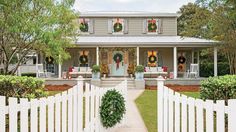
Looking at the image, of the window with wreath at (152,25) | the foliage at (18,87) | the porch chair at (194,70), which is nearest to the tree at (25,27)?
the foliage at (18,87)

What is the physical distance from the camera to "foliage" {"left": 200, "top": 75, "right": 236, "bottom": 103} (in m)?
8.12

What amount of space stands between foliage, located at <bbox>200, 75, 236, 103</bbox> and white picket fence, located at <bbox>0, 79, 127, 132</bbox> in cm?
243

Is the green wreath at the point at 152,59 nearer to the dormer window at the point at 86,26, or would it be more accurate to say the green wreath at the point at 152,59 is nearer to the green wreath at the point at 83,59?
the green wreath at the point at 83,59

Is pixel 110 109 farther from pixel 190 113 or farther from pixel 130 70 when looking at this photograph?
pixel 130 70

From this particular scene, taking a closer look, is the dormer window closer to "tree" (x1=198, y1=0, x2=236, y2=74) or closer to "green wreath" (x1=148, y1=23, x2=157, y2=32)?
"green wreath" (x1=148, y1=23, x2=157, y2=32)

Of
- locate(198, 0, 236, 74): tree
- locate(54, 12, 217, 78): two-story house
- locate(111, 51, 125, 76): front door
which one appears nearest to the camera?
locate(198, 0, 236, 74): tree

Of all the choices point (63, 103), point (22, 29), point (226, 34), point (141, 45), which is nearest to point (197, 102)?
point (63, 103)

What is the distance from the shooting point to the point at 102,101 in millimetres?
7789

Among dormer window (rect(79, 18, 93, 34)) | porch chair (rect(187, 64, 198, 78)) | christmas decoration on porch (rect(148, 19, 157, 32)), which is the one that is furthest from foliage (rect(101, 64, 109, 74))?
porch chair (rect(187, 64, 198, 78))

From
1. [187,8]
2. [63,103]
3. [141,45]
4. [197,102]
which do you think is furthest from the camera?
[187,8]

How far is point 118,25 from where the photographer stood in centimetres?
2923

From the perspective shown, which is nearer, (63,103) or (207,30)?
(63,103)

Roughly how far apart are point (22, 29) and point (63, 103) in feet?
25.1

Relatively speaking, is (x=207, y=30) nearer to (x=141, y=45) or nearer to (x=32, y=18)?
(x=141, y=45)
